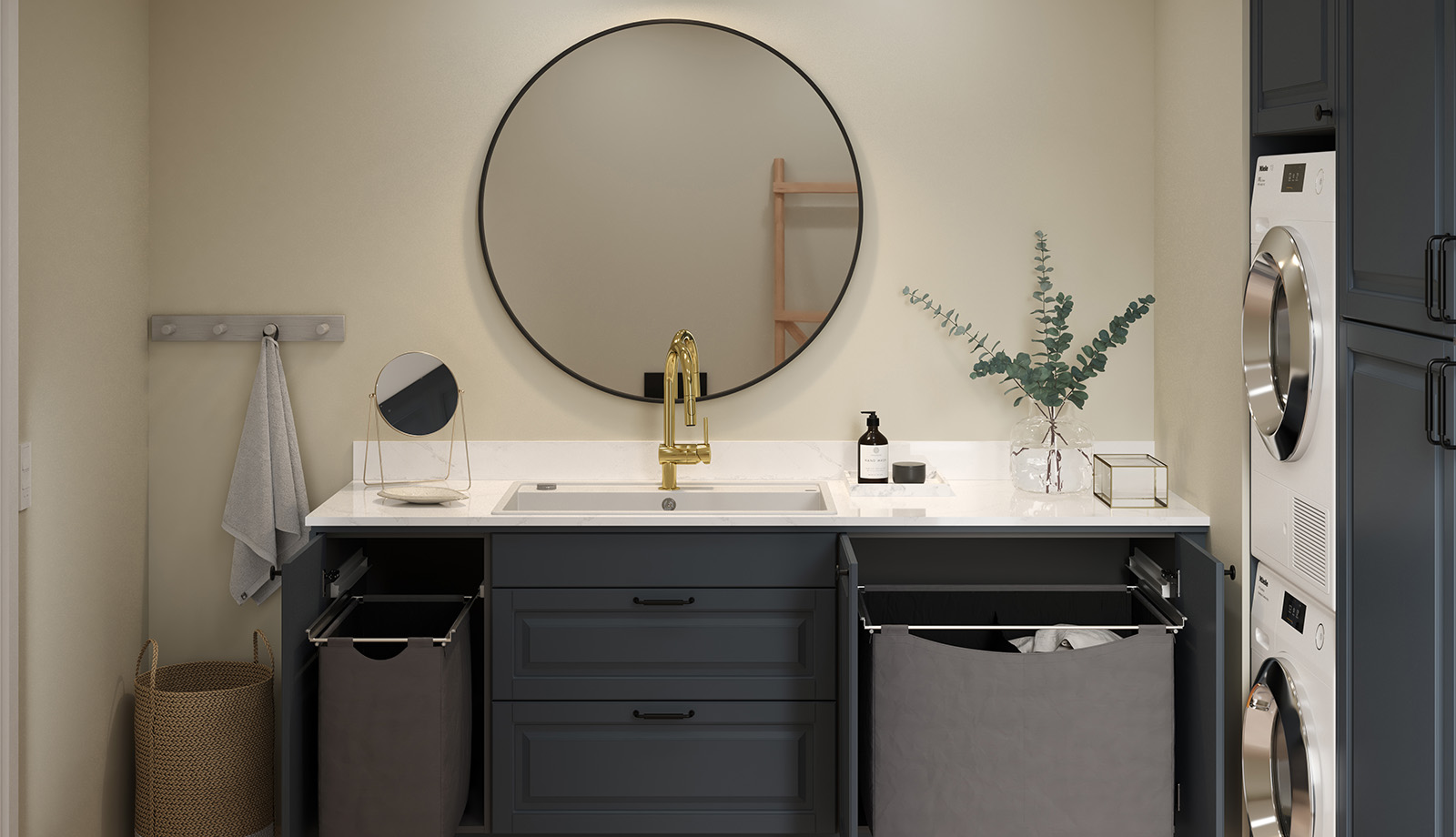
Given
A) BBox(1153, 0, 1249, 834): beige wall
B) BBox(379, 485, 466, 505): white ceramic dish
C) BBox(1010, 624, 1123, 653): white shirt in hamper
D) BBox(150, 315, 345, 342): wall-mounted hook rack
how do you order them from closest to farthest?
BBox(1153, 0, 1249, 834): beige wall, BBox(1010, 624, 1123, 653): white shirt in hamper, BBox(379, 485, 466, 505): white ceramic dish, BBox(150, 315, 345, 342): wall-mounted hook rack

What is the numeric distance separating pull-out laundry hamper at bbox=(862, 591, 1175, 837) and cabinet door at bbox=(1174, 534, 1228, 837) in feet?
0.18

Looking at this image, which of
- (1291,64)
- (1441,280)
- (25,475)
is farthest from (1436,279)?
(25,475)

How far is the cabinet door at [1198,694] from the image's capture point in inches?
80.7

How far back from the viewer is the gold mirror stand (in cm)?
271

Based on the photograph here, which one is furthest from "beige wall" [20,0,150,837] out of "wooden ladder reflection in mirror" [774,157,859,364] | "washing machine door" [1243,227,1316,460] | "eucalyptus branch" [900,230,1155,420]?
"washing machine door" [1243,227,1316,460]

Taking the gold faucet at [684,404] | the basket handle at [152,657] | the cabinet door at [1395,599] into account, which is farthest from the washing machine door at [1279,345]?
the basket handle at [152,657]

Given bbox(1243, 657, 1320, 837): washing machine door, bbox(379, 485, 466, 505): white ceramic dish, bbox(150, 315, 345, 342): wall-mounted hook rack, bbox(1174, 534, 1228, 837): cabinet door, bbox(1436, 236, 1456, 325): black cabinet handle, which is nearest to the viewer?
bbox(1436, 236, 1456, 325): black cabinet handle

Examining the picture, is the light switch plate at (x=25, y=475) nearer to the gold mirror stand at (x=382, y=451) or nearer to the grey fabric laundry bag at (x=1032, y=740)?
the gold mirror stand at (x=382, y=451)

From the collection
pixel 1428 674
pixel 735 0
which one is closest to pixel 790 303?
pixel 735 0

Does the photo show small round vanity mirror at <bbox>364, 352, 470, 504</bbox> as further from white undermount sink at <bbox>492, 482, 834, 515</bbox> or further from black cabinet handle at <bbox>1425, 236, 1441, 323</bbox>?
black cabinet handle at <bbox>1425, 236, 1441, 323</bbox>

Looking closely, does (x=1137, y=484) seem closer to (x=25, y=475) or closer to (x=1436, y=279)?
(x=1436, y=279)

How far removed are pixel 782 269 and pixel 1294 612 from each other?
1.39m

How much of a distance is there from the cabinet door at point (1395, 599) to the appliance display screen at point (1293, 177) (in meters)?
0.31

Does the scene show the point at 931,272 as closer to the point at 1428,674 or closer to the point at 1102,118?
the point at 1102,118
